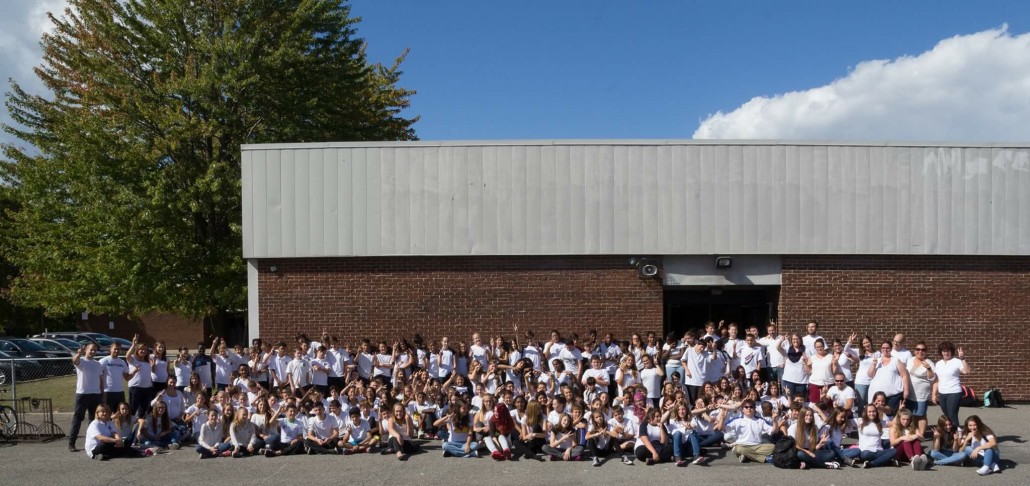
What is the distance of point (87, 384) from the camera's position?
11930 mm

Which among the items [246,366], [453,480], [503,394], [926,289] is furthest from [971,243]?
[246,366]

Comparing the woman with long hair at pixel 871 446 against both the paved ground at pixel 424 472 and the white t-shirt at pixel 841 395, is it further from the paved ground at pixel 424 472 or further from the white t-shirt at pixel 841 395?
the white t-shirt at pixel 841 395

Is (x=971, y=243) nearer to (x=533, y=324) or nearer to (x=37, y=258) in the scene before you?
(x=533, y=324)

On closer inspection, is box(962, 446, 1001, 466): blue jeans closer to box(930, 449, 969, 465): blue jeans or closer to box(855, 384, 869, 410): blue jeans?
box(930, 449, 969, 465): blue jeans

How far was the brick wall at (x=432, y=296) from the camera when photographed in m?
15.5

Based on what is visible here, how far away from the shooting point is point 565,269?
1549 centimetres

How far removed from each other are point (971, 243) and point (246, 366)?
46.0 feet

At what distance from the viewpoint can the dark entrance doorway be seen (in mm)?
16078

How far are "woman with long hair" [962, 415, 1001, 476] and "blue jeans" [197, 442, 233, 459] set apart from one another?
399 inches

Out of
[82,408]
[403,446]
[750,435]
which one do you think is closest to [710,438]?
[750,435]

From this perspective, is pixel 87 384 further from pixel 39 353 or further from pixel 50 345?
pixel 50 345

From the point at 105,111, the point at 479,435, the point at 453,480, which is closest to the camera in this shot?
the point at 453,480

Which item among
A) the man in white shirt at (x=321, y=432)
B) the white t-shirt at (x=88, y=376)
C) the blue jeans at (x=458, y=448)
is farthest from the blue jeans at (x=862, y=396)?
the white t-shirt at (x=88, y=376)

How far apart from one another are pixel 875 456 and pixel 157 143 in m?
18.7
